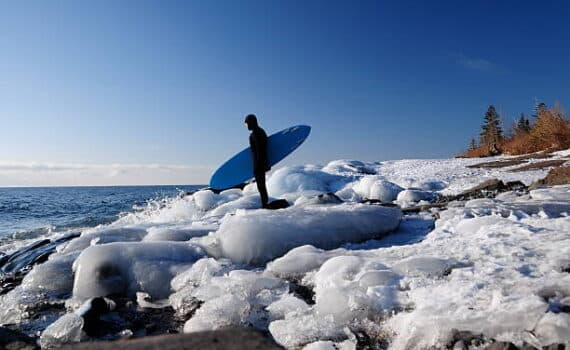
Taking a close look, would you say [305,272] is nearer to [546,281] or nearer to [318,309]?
[318,309]

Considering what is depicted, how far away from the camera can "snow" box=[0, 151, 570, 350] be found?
1.65 m

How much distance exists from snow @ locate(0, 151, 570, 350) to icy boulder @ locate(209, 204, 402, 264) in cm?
1

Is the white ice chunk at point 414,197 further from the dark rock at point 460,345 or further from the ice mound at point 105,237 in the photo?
the dark rock at point 460,345

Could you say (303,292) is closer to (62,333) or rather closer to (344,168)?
(62,333)

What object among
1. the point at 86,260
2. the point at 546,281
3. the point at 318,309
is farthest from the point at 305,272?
the point at 86,260

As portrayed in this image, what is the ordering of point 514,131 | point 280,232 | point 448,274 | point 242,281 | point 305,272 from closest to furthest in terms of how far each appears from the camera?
point 448,274, point 242,281, point 305,272, point 280,232, point 514,131

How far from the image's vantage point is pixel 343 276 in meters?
2.30

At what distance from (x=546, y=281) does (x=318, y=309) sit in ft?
3.93

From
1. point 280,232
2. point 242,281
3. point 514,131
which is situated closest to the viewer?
point 242,281

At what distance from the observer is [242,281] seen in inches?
93.4

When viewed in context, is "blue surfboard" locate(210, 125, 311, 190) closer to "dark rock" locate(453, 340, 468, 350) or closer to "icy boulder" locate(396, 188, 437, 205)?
"icy boulder" locate(396, 188, 437, 205)

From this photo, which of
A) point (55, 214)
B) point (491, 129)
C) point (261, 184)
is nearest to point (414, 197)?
point (261, 184)

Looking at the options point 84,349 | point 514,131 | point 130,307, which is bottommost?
point 130,307

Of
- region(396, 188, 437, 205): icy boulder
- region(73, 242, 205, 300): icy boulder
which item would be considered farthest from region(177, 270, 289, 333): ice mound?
region(396, 188, 437, 205): icy boulder
